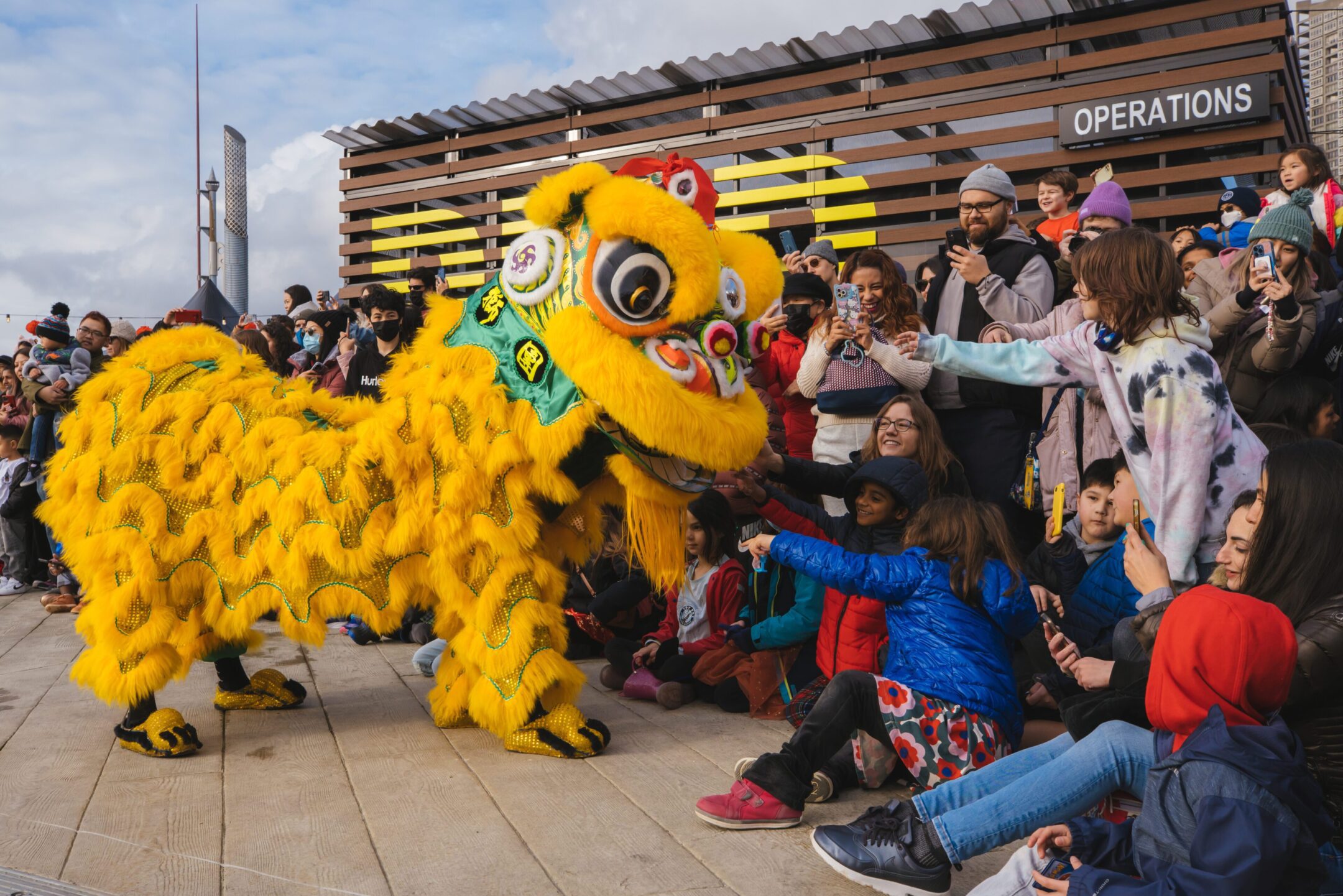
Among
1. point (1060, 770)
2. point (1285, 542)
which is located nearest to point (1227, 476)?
point (1285, 542)

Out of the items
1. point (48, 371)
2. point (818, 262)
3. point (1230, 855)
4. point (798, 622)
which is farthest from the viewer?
point (48, 371)

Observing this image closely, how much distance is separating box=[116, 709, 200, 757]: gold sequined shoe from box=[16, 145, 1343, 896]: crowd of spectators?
124 centimetres

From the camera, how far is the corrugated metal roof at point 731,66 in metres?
9.54

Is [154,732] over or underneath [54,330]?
underneath

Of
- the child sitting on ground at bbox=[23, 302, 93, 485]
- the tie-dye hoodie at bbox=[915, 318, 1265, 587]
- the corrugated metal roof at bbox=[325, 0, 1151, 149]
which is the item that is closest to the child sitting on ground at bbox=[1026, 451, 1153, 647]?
the tie-dye hoodie at bbox=[915, 318, 1265, 587]

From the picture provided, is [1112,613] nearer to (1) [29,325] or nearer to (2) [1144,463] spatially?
(2) [1144,463]

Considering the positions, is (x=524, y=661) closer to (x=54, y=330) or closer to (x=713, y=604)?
(x=713, y=604)

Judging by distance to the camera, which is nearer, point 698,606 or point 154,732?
point 154,732

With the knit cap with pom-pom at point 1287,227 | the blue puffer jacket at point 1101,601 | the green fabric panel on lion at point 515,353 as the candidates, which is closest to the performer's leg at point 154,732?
the green fabric panel on lion at point 515,353

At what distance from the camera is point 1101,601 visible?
3.12 meters

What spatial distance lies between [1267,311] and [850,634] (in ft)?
6.33

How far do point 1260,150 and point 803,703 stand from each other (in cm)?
749

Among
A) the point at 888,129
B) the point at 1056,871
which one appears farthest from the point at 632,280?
the point at 888,129

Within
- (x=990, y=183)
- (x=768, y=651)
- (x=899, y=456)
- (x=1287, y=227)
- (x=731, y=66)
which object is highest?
(x=731, y=66)
